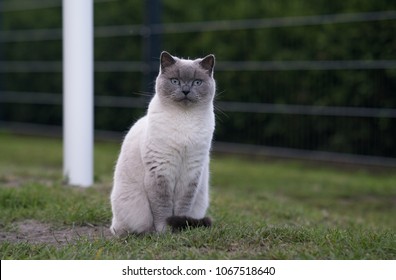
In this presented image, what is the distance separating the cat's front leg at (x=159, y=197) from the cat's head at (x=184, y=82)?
0.45 meters

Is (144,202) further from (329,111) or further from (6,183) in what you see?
(329,111)

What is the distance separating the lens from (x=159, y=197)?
154 inches

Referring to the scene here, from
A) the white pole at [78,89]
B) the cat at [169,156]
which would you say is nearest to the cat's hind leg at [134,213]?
the cat at [169,156]

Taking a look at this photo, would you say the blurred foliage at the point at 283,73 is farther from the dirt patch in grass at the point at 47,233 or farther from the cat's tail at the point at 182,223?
the cat's tail at the point at 182,223

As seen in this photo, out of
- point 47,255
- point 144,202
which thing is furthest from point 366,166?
point 47,255

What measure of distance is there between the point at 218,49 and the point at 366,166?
2.39 meters

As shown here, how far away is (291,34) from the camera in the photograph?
8.41m

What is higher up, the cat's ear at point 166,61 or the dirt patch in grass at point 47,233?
the cat's ear at point 166,61

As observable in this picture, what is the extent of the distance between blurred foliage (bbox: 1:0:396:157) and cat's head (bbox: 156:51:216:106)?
114 inches

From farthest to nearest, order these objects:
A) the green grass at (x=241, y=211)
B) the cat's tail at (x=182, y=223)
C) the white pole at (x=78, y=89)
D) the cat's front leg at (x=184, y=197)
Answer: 1. the white pole at (x=78, y=89)
2. the cat's front leg at (x=184, y=197)
3. the cat's tail at (x=182, y=223)
4. the green grass at (x=241, y=211)

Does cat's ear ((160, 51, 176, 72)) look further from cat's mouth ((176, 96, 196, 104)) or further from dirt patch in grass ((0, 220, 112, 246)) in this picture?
dirt patch in grass ((0, 220, 112, 246))

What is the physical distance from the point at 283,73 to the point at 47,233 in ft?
15.6

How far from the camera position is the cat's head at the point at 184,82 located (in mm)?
3959

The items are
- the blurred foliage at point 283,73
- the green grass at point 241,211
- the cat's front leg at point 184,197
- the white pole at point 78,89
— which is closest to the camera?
the green grass at point 241,211
